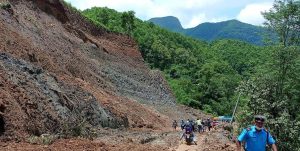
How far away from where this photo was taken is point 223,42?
164 metres

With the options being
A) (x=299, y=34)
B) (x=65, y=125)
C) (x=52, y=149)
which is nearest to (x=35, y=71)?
(x=65, y=125)

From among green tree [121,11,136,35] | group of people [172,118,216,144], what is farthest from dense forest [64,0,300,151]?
group of people [172,118,216,144]

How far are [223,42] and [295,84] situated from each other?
140 m

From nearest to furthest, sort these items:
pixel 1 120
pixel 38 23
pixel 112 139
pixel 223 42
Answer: pixel 1 120
pixel 112 139
pixel 38 23
pixel 223 42

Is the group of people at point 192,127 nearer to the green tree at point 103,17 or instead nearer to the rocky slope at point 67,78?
the rocky slope at point 67,78

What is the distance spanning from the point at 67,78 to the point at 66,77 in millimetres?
112

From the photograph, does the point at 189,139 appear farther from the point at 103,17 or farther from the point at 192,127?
the point at 103,17

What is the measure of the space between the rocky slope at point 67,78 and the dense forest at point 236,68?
756cm

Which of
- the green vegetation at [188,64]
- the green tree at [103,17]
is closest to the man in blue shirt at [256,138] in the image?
the green vegetation at [188,64]

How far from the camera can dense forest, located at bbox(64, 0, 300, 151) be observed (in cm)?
2377

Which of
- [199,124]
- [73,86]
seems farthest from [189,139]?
[199,124]

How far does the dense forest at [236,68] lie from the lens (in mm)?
23766

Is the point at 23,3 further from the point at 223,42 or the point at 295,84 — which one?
the point at 223,42

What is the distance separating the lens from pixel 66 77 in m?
29.3
